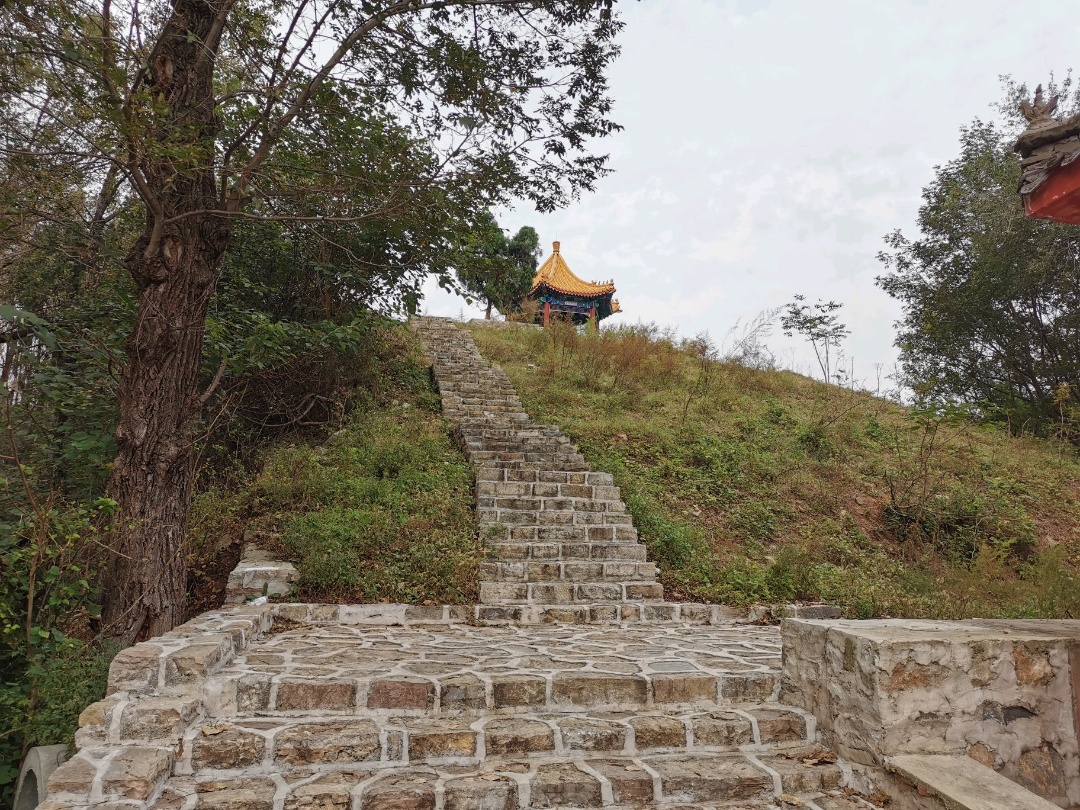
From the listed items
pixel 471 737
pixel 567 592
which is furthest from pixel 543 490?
pixel 471 737

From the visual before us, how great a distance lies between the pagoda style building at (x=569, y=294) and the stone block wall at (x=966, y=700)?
1831 centimetres

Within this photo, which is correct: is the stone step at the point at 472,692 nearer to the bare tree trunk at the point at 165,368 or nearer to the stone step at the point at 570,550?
the bare tree trunk at the point at 165,368

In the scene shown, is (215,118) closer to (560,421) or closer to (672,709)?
(672,709)

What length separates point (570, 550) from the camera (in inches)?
230

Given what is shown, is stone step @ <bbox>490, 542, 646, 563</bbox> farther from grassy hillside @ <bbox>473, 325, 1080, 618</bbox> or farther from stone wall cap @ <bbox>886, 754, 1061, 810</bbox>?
stone wall cap @ <bbox>886, 754, 1061, 810</bbox>

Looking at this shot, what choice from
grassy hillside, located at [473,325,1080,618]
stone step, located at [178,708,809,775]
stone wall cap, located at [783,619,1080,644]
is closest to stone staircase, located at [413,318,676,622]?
grassy hillside, located at [473,325,1080,618]

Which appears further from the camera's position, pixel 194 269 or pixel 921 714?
pixel 194 269

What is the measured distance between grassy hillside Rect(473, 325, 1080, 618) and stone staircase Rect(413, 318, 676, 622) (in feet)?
1.31

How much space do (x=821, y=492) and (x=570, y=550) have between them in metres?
3.88

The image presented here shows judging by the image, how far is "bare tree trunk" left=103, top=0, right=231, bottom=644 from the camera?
3.66 m

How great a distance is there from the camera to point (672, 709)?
314 cm

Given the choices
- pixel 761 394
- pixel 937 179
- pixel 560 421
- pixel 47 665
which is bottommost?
pixel 47 665

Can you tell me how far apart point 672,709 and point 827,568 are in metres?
3.66

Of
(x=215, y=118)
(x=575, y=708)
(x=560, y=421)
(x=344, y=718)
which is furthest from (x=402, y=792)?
(x=560, y=421)
